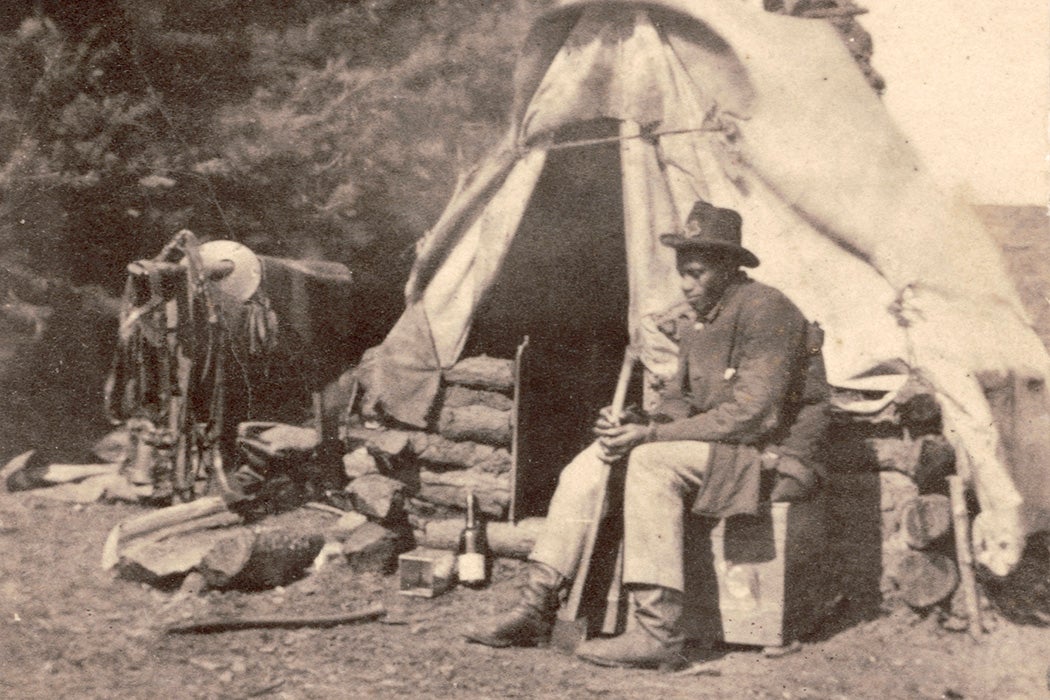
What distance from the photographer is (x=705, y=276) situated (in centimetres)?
438

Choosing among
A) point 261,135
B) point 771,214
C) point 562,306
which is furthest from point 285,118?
point 771,214

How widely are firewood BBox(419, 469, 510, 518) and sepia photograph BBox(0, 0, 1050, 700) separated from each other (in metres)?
0.02

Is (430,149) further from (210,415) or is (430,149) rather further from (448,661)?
(448,661)

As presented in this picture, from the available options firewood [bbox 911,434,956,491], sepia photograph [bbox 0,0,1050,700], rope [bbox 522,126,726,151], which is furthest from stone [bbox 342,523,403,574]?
firewood [bbox 911,434,956,491]

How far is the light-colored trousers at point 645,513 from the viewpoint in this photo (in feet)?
12.8

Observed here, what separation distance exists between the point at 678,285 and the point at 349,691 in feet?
8.50

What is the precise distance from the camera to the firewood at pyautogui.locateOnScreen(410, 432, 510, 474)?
5.36 metres

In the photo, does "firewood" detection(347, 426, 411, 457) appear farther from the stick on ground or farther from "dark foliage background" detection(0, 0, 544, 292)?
"dark foliage background" detection(0, 0, 544, 292)

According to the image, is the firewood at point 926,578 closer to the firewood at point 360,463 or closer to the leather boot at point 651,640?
the leather boot at point 651,640

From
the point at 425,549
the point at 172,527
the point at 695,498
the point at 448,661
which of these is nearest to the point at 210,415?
the point at 172,527

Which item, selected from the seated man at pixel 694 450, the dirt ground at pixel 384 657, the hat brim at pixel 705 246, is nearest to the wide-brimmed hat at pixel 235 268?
the dirt ground at pixel 384 657

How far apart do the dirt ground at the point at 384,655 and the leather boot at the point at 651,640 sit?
0.06 metres

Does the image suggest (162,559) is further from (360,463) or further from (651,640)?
(651,640)

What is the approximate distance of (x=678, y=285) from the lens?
5.15 m
